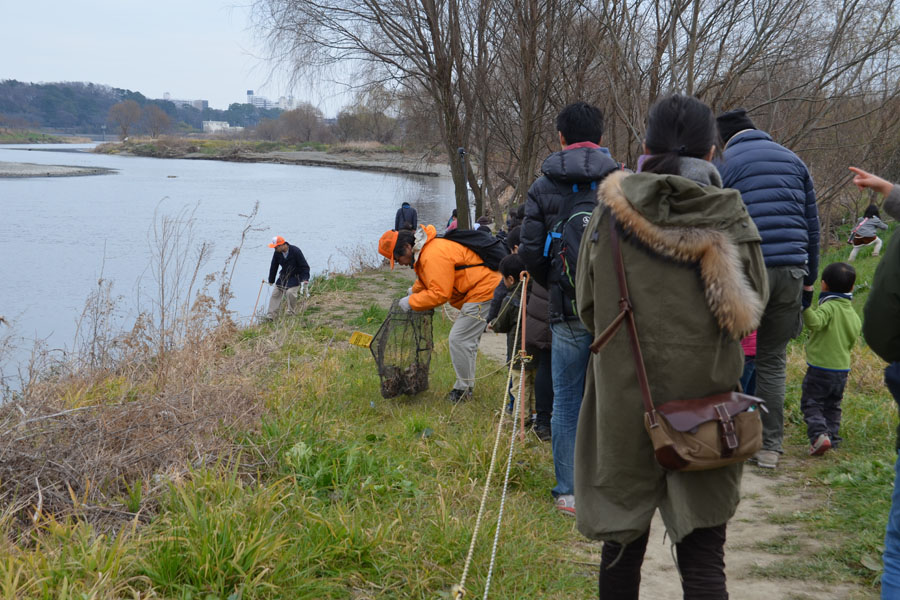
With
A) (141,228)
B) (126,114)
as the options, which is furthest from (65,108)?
(141,228)

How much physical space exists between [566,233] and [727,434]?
1629 millimetres

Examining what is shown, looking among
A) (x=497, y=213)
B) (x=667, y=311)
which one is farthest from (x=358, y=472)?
(x=497, y=213)

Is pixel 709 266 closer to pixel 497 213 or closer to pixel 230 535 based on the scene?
pixel 230 535

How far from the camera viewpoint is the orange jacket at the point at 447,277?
5594 mm

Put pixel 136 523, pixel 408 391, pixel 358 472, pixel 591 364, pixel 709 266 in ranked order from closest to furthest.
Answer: pixel 709 266 → pixel 591 364 → pixel 136 523 → pixel 358 472 → pixel 408 391

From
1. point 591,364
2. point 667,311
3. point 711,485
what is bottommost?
point 711,485

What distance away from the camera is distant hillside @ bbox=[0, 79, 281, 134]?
131250 millimetres

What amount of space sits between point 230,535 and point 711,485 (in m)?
1.86

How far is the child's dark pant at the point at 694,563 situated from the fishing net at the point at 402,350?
12.1ft

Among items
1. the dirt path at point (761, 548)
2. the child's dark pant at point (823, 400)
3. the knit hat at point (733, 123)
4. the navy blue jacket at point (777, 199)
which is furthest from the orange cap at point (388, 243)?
the child's dark pant at point (823, 400)

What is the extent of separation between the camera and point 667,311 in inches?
85.0

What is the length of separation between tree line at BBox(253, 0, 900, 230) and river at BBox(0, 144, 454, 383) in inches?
177

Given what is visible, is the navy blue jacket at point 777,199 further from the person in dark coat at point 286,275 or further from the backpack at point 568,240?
the person in dark coat at point 286,275

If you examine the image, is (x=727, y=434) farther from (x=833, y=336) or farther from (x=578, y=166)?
(x=833, y=336)
